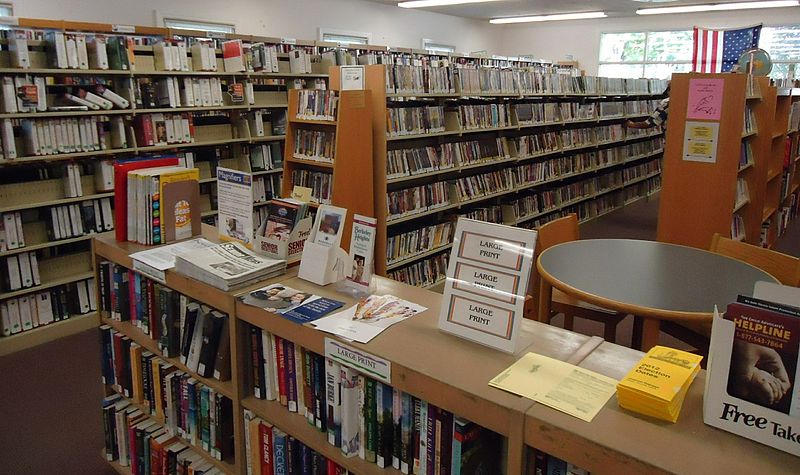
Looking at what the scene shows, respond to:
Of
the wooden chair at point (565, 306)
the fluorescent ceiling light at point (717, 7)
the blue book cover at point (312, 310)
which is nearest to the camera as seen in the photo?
the blue book cover at point (312, 310)

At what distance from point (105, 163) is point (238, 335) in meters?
3.01

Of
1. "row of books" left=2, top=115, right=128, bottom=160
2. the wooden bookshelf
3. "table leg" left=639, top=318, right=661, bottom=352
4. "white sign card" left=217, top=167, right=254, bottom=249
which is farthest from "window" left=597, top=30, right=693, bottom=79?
"white sign card" left=217, top=167, right=254, bottom=249

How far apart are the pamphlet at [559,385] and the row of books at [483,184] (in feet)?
12.1

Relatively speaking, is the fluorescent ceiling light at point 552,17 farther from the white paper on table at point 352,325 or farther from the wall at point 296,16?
the white paper on table at point 352,325

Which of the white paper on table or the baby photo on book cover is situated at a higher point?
the baby photo on book cover

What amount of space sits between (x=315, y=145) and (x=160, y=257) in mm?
2312

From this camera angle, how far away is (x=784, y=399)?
0.99 m

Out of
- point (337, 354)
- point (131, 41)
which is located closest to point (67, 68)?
point (131, 41)

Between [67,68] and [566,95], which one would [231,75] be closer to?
[67,68]

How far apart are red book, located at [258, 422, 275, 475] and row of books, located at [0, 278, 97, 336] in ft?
9.63

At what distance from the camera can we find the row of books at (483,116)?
4.89 metres

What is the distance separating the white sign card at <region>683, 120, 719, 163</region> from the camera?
402 cm

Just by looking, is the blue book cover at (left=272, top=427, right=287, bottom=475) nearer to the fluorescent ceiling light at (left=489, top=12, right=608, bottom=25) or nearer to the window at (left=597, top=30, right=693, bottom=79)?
the fluorescent ceiling light at (left=489, top=12, right=608, bottom=25)

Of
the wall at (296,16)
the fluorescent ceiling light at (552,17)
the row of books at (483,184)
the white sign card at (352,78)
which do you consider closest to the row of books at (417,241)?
the row of books at (483,184)
